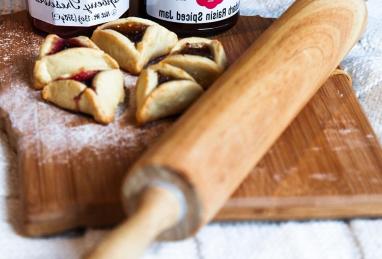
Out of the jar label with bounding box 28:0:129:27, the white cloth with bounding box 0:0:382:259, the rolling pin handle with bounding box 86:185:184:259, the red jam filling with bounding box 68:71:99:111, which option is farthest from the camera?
the jar label with bounding box 28:0:129:27

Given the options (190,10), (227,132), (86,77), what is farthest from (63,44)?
(227,132)

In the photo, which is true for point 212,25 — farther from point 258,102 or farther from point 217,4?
point 258,102

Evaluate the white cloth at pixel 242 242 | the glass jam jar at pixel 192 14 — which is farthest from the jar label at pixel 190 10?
the white cloth at pixel 242 242

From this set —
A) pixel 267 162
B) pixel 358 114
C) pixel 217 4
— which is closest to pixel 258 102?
pixel 267 162

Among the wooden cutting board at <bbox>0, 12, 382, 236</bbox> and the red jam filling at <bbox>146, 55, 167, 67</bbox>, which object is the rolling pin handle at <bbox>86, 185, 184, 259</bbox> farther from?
the red jam filling at <bbox>146, 55, 167, 67</bbox>

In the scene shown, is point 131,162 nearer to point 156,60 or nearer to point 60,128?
point 60,128

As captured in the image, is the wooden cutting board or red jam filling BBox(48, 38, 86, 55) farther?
red jam filling BBox(48, 38, 86, 55)

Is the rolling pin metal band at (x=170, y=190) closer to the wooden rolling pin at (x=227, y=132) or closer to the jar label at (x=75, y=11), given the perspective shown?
the wooden rolling pin at (x=227, y=132)

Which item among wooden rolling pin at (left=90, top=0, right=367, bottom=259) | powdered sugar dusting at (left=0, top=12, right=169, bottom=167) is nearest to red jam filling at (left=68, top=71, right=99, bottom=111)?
powdered sugar dusting at (left=0, top=12, right=169, bottom=167)
